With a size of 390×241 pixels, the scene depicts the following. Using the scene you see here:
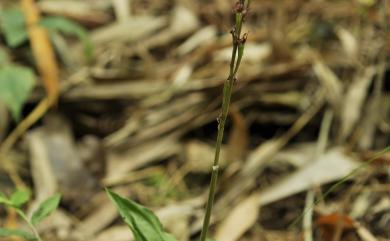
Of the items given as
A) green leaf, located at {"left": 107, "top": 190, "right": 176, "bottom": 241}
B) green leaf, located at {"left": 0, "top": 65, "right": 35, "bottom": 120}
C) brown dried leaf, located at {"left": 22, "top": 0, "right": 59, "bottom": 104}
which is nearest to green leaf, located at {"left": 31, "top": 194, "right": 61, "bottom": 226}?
green leaf, located at {"left": 107, "top": 190, "right": 176, "bottom": 241}

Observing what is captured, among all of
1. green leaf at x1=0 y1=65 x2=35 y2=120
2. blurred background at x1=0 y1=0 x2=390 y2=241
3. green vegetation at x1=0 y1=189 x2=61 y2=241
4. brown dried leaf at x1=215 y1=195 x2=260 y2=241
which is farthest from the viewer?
green leaf at x1=0 y1=65 x2=35 y2=120

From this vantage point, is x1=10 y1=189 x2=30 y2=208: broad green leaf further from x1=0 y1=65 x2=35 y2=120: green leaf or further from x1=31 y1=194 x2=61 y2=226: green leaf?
x1=0 y1=65 x2=35 y2=120: green leaf

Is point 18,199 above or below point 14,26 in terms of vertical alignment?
below

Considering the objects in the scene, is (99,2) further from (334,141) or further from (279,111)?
(334,141)

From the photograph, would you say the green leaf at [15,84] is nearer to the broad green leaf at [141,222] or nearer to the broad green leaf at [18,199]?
the broad green leaf at [18,199]

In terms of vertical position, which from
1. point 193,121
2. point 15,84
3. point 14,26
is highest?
point 14,26

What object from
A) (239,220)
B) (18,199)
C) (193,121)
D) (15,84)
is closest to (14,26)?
(15,84)

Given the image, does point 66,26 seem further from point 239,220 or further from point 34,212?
point 34,212
